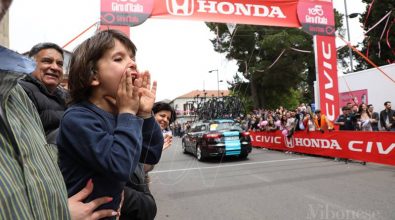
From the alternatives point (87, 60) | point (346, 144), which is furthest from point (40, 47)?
point (346, 144)

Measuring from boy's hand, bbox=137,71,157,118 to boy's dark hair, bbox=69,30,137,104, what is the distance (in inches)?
7.2

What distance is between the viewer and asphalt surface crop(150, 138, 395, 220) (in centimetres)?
450

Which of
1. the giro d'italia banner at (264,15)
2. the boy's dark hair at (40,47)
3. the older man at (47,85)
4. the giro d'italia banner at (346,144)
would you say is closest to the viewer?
the older man at (47,85)

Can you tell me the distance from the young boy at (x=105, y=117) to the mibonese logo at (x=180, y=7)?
837 cm

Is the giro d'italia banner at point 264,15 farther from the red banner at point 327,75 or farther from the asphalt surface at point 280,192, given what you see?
the asphalt surface at point 280,192

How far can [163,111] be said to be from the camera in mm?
3145

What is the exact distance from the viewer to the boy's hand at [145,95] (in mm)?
1177

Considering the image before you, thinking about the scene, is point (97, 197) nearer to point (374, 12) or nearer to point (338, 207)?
point (338, 207)

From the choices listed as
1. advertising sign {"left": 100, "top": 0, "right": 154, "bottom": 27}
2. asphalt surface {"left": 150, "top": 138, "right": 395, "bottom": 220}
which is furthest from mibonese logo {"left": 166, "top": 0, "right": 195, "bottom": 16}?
asphalt surface {"left": 150, "top": 138, "right": 395, "bottom": 220}

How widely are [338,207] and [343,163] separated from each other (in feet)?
15.4

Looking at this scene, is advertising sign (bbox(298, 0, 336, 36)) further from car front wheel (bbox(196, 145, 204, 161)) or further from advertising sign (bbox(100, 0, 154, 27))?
car front wheel (bbox(196, 145, 204, 161))

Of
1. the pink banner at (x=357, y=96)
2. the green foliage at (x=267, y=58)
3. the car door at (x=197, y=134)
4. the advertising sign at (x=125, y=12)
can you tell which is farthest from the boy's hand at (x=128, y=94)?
the green foliage at (x=267, y=58)

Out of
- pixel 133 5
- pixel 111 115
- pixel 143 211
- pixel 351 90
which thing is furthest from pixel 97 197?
pixel 351 90

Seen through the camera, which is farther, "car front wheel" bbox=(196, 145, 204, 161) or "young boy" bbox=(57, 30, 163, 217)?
"car front wheel" bbox=(196, 145, 204, 161)
